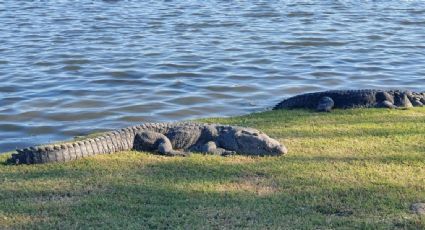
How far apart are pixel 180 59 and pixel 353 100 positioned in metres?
5.32

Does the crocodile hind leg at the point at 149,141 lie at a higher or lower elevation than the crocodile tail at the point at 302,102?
higher

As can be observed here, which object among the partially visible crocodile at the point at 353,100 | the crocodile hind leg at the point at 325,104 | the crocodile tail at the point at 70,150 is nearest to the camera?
the crocodile tail at the point at 70,150

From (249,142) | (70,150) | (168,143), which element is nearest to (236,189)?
(249,142)

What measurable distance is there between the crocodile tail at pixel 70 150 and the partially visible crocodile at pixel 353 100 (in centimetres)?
324

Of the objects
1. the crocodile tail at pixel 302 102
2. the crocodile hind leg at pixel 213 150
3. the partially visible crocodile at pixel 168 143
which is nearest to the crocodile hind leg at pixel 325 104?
the crocodile tail at pixel 302 102

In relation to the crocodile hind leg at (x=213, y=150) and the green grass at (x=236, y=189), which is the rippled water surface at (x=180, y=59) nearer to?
the crocodile hind leg at (x=213, y=150)

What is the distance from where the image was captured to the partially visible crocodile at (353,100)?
932 cm

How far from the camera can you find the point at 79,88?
11445 millimetres

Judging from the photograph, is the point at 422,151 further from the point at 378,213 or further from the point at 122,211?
the point at 122,211

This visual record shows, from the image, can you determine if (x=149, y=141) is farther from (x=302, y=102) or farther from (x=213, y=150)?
(x=302, y=102)

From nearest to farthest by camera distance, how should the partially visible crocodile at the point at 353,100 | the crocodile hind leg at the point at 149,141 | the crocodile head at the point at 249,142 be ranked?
the crocodile head at the point at 249,142 < the crocodile hind leg at the point at 149,141 < the partially visible crocodile at the point at 353,100

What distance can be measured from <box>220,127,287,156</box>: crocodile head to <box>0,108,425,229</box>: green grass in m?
0.11

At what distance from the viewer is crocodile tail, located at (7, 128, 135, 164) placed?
253 inches

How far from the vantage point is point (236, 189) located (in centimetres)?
567
